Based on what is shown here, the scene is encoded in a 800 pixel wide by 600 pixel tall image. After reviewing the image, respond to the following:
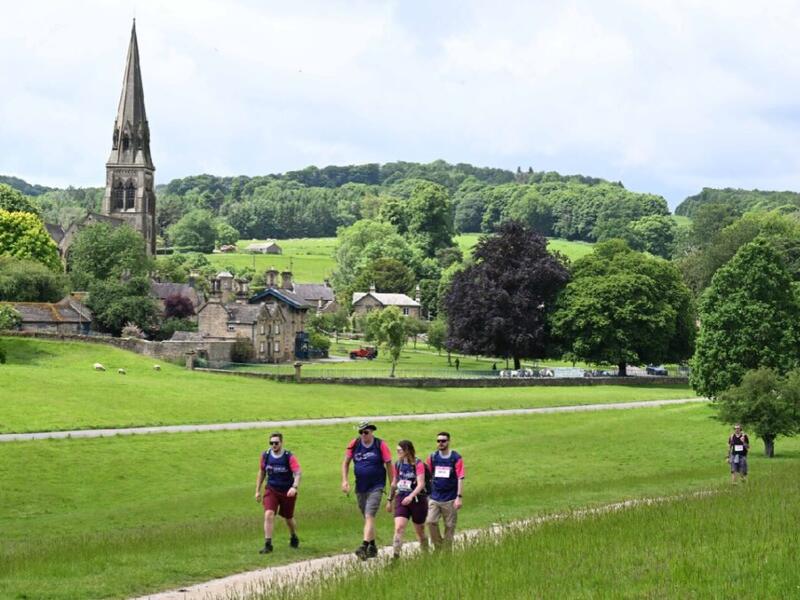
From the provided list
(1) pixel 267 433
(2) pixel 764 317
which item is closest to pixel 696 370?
(2) pixel 764 317

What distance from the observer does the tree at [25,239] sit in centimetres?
12394

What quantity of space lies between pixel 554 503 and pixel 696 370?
3625 centimetres

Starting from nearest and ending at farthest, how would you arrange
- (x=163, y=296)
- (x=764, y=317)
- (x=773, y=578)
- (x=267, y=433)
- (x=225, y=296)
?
(x=773, y=578)
(x=267, y=433)
(x=764, y=317)
(x=225, y=296)
(x=163, y=296)

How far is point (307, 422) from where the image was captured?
56438 millimetres

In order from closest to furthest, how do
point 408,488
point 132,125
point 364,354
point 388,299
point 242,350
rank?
point 408,488, point 242,350, point 364,354, point 388,299, point 132,125

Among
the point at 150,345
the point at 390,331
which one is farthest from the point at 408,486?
the point at 390,331

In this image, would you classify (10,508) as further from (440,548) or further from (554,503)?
(440,548)

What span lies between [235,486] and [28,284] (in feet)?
237

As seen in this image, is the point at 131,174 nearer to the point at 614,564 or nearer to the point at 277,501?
the point at 277,501

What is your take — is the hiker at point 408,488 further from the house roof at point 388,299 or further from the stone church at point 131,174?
the stone church at point 131,174

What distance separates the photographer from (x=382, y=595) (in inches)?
643

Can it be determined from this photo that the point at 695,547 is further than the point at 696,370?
No

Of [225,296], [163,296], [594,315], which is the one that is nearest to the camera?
[594,315]

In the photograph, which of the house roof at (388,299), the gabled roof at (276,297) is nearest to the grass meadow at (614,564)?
the gabled roof at (276,297)
